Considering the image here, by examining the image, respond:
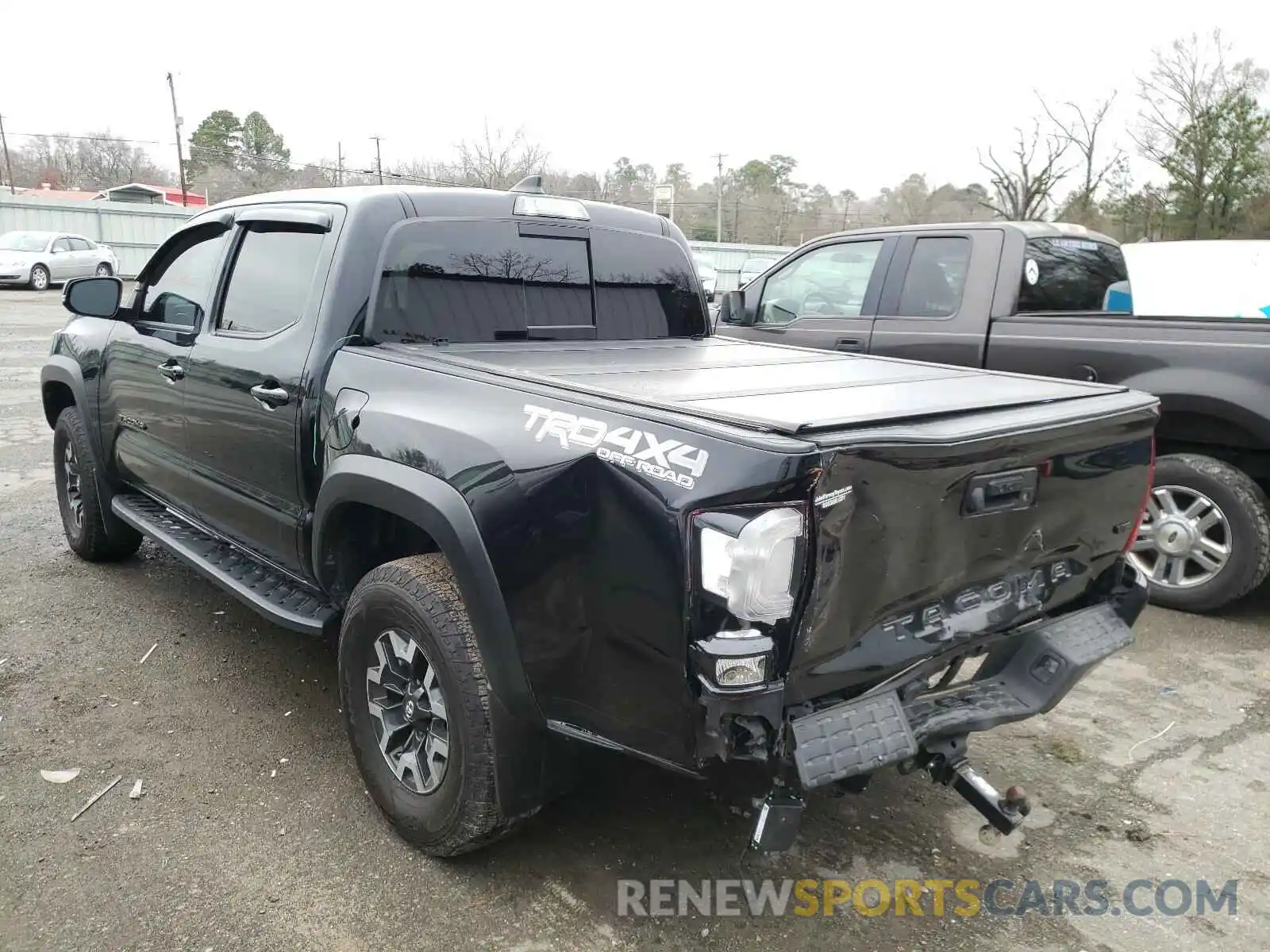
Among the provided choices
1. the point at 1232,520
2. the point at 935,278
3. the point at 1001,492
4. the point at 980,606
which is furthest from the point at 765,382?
the point at 935,278

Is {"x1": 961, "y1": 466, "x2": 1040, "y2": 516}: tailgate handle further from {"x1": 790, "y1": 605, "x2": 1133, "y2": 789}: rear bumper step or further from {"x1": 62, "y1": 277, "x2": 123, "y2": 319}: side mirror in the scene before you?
{"x1": 62, "y1": 277, "x2": 123, "y2": 319}: side mirror

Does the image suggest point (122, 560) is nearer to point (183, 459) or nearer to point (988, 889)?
point (183, 459)

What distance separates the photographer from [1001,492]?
234 cm

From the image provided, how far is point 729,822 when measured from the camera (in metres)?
2.91

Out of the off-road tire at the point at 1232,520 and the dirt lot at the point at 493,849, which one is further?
the off-road tire at the point at 1232,520

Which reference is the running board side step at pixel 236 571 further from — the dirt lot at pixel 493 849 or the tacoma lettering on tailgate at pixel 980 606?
the tacoma lettering on tailgate at pixel 980 606

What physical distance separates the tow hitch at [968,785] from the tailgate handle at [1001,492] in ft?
1.97

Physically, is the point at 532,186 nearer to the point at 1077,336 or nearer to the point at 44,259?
the point at 1077,336

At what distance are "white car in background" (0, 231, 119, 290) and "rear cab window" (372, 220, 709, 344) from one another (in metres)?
26.3

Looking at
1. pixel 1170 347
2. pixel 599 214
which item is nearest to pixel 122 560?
pixel 599 214

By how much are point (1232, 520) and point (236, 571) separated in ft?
15.2

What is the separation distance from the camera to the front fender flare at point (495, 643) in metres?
2.29

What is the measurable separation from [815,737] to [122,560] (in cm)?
454

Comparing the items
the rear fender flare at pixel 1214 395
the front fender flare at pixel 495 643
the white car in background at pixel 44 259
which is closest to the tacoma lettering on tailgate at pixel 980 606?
the front fender flare at pixel 495 643
